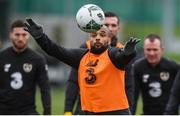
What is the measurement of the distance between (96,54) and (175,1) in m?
43.6

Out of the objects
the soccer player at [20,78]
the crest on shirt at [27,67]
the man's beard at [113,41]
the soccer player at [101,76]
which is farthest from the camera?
the crest on shirt at [27,67]

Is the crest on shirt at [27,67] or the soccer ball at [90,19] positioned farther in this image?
the crest on shirt at [27,67]

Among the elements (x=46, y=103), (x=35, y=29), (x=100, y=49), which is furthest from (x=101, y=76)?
(x=46, y=103)

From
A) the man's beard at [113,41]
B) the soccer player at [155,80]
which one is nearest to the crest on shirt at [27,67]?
the man's beard at [113,41]

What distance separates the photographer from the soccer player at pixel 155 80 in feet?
51.9

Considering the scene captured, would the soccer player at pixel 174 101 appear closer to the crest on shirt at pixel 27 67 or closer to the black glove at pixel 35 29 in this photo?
the crest on shirt at pixel 27 67

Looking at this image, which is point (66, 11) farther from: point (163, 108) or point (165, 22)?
point (163, 108)

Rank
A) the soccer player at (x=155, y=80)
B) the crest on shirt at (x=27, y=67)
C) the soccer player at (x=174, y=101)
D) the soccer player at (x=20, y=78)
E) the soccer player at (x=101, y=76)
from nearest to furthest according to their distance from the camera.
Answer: the soccer player at (x=101, y=76), the soccer player at (x=174, y=101), the soccer player at (x=20, y=78), the crest on shirt at (x=27, y=67), the soccer player at (x=155, y=80)

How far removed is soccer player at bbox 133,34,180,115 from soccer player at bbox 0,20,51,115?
1987mm

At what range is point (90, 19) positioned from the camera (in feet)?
39.0

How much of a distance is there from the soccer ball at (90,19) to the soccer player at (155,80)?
155 inches

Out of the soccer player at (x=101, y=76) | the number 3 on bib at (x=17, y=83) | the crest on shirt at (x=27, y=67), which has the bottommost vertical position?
the number 3 on bib at (x=17, y=83)

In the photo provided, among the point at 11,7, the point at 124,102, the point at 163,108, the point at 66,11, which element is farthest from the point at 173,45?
the point at 124,102

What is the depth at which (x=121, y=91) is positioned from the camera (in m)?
12.0
